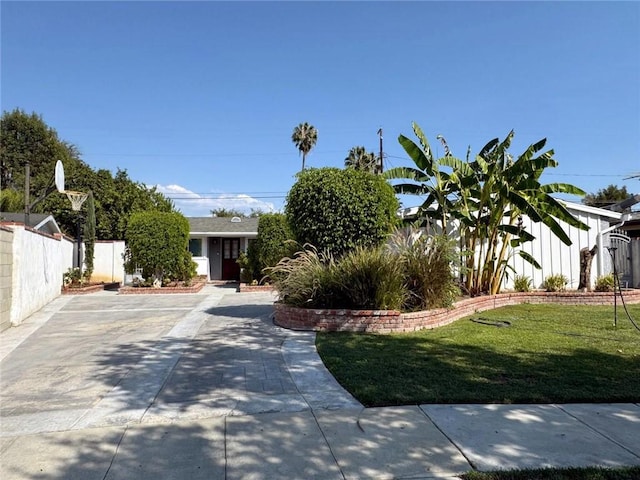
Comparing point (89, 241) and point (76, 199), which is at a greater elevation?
point (76, 199)

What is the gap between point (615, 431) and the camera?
12.1 feet

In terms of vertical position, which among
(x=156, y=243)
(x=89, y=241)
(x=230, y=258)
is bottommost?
(x=230, y=258)

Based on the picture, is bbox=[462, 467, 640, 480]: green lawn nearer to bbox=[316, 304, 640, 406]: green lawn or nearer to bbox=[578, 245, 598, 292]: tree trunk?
bbox=[316, 304, 640, 406]: green lawn

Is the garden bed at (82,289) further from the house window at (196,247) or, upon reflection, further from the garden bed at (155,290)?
the house window at (196,247)

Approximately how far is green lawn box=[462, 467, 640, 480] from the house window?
2257 cm

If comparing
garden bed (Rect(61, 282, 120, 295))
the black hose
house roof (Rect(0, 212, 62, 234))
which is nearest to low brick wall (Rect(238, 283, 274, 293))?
garden bed (Rect(61, 282, 120, 295))

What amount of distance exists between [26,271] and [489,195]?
1212cm

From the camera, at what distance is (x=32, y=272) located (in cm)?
1130

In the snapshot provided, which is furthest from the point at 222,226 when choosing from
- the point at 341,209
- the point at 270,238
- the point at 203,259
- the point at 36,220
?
the point at 341,209

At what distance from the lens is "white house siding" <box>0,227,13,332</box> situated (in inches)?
345

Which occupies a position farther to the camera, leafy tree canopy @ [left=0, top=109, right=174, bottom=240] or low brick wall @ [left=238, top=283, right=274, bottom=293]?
leafy tree canopy @ [left=0, top=109, right=174, bottom=240]

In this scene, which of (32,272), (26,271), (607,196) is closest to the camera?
(26,271)

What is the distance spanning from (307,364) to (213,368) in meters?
1.29

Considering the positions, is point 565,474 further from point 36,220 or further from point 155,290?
point 36,220
